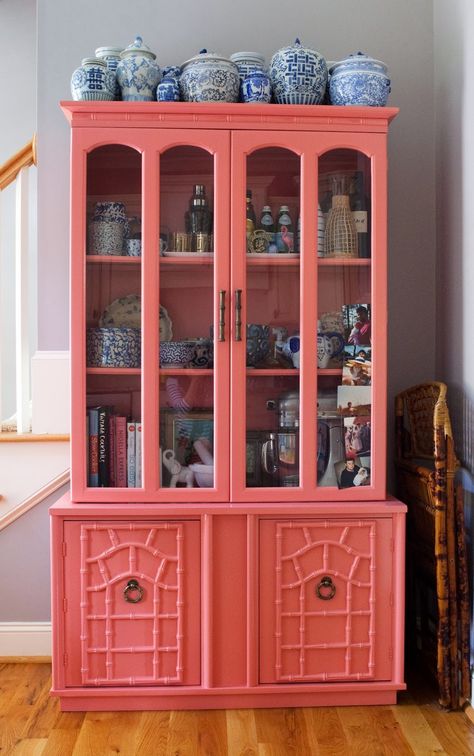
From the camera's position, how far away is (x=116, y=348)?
222 centimetres

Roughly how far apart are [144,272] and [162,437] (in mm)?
510

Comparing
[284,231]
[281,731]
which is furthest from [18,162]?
[281,731]

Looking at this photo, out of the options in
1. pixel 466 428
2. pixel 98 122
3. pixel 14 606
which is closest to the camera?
pixel 98 122

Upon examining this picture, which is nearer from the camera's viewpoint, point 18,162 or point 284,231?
point 284,231

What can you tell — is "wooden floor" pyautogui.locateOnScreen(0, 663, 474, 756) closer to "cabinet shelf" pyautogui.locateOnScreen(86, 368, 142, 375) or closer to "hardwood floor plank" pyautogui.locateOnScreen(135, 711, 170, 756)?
"hardwood floor plank" pyautogui.locateOnScreen(135, 711, 170, 756)

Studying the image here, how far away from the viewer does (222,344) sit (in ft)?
7.20

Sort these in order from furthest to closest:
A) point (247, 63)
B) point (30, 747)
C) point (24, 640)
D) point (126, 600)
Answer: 1. point (24, 640)
2. point (247, 63)
3. point (126, 600)
4. point (30, 747)

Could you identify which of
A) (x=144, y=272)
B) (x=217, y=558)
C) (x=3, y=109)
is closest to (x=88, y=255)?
(x=144, y=272)

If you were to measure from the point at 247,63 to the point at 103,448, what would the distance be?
1297 mm

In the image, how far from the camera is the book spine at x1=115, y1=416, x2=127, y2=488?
7.28ft

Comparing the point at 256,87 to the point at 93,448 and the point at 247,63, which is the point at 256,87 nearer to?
the point at 247,63

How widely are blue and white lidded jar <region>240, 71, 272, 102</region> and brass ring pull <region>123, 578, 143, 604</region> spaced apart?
60.1 inches

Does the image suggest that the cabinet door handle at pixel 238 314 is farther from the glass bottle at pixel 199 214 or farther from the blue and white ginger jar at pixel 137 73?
the blue and white ginger jar at pixel 137 73

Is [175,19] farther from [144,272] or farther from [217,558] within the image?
[217,558]
